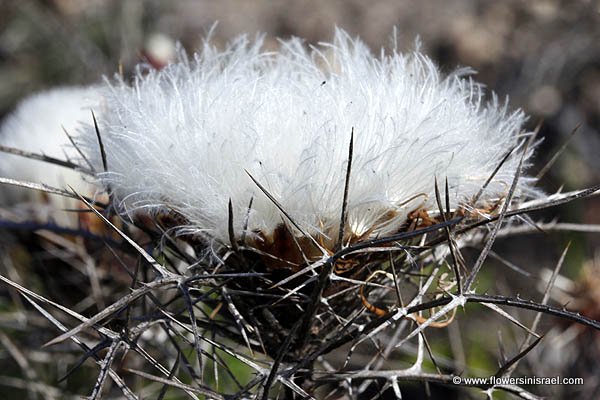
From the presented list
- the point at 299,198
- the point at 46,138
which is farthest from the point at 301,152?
the point at 46,138

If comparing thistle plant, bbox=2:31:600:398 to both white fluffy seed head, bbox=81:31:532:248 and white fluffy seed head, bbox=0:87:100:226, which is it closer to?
white fluffy seed head, bbox=81:31:532:248

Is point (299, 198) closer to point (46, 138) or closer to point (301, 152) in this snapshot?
point (301, 152)

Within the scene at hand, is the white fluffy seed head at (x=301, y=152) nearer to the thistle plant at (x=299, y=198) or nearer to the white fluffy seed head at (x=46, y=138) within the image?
the thistle plant at (x=299, y=198)

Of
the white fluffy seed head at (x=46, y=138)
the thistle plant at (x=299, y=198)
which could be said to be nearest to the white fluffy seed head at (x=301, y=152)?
the thistle plant at (x=299, y=198)

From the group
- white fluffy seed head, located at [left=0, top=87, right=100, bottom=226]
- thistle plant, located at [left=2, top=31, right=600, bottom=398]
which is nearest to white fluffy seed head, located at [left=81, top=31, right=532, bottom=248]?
thistle plant, located at [left=2, top=31, right=600, bottom=398]

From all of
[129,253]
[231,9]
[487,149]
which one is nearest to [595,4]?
[487,149]

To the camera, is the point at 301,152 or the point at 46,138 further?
the point at 46,138

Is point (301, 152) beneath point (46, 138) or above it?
beneath
